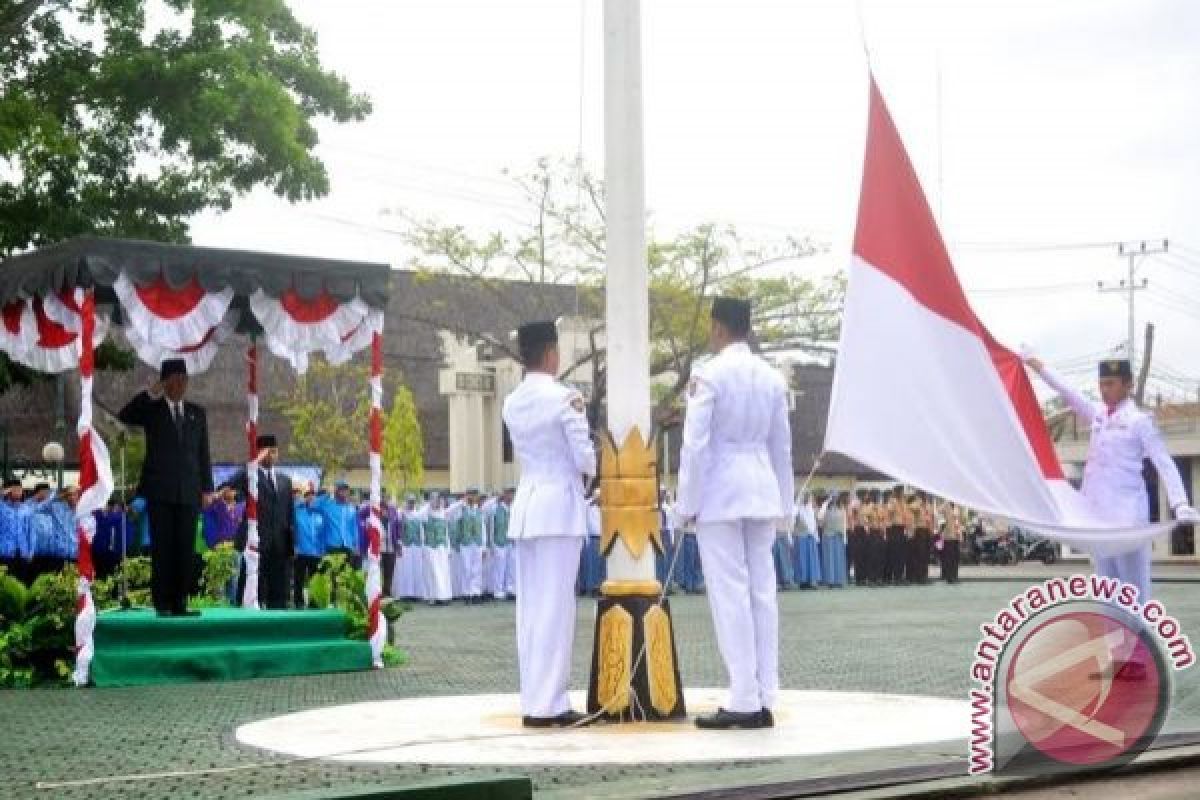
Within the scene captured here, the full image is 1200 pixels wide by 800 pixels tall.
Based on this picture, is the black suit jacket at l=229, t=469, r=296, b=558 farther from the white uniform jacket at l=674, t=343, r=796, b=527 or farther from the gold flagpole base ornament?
the white uniform jacket at l=674, t=343, r=796, b=527

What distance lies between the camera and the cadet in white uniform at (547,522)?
9883mm

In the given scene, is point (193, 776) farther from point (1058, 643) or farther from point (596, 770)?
point (1058, 643)

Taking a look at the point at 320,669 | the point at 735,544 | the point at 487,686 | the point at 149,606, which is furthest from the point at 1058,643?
the point at 149,606

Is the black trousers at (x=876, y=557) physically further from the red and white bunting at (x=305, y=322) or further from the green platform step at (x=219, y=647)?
the green platform step at (x=219, y=647)

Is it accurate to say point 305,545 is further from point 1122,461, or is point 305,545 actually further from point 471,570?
point 1122,461

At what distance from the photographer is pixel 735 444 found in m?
9.67

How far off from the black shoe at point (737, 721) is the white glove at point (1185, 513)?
103 inches

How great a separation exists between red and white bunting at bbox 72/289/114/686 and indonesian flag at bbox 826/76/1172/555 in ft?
25.6

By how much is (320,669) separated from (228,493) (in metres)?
8.54

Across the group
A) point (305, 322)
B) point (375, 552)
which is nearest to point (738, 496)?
point (375, 552)

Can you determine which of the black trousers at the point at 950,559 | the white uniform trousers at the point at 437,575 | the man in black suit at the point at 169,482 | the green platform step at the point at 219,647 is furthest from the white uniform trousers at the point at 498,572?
the man in black suit at the point at 169,482

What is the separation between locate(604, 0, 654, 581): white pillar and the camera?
10023 millimetres

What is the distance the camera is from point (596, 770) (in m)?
8.09

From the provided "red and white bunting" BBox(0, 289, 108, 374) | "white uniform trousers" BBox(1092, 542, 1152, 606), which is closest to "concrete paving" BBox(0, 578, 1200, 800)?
"white uniform trousers" BBox(1092, 542, 1152, 606)
